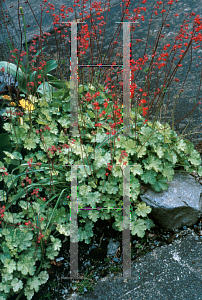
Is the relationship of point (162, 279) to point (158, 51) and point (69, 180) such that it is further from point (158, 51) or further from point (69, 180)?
point (158, 51)

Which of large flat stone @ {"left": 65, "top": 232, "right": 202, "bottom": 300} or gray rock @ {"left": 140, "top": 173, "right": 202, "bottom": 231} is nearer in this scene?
large flat stone @ {"left": 65, "top": 232, "right": 202, "bottom": 300}

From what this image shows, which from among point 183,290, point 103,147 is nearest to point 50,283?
point 183,290

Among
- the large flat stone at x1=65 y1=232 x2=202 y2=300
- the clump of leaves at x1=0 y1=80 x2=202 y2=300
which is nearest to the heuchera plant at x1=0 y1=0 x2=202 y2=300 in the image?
the clump of leaves at x1=0 y1=80 x2=202 y2=300

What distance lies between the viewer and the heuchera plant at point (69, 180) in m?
1.82

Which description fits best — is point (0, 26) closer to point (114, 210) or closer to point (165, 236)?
point (114, 210)

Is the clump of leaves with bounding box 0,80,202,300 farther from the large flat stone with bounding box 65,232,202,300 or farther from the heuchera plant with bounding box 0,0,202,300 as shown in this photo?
the large flat stone with bounding box 65,232,202,300

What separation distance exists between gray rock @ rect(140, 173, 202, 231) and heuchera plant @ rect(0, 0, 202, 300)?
8 cm

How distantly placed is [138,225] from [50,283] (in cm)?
74

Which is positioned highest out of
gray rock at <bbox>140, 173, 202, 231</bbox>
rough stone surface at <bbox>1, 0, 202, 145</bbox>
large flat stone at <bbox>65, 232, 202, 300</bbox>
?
rough stone surface at <bbox>1, 0, 202, 145</bbox>

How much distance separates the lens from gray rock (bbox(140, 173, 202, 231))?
2.09 m

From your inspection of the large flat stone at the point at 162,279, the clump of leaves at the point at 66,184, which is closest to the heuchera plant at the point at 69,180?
the clump of leaves at the point at 66,184

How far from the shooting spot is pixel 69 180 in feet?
6.74

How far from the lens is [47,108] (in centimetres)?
253

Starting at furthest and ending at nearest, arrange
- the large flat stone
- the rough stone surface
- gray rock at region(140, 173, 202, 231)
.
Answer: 1. the rough stone surface
2. gray rock at region(140, 173, 202, 231)
3. the large flat stone
